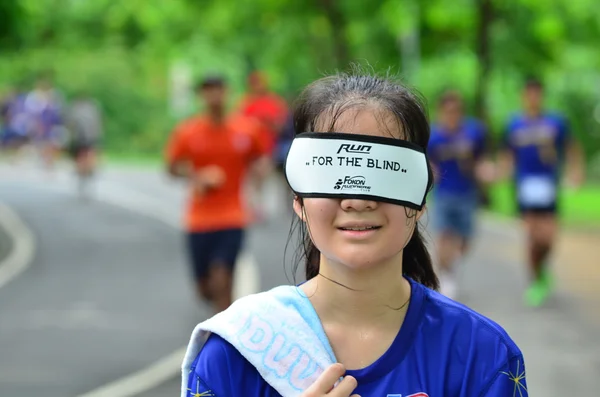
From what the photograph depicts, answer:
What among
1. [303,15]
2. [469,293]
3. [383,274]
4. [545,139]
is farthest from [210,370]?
[303,15]

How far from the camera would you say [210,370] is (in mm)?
2621

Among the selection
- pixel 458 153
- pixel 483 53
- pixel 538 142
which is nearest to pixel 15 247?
pixel 458 153

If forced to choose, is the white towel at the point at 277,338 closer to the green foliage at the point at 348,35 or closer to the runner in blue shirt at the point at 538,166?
the runner in blue shirt at the point at 538,166

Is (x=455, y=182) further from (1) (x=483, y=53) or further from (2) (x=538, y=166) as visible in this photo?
(1) (x=483, y=53)

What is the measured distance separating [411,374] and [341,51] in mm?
26780

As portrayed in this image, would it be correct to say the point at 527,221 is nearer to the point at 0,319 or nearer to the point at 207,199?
the point at 207,199

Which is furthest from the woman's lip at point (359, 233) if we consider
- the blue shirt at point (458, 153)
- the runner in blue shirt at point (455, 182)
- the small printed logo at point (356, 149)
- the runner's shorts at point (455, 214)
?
the runner's shorts at point (455, 214)

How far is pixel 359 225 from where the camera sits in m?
2.62

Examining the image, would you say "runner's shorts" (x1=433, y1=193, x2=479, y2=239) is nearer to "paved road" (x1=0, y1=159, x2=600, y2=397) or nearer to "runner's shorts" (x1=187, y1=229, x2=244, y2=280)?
"paved road" (x1=0, y1=159, x2=600, y2=397)

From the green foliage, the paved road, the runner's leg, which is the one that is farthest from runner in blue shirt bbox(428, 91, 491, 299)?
the green foliage

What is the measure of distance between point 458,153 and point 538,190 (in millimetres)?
871

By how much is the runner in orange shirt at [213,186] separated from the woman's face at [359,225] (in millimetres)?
7002

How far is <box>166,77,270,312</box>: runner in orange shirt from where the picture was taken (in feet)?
32.0

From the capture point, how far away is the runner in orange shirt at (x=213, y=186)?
9.74 metres
